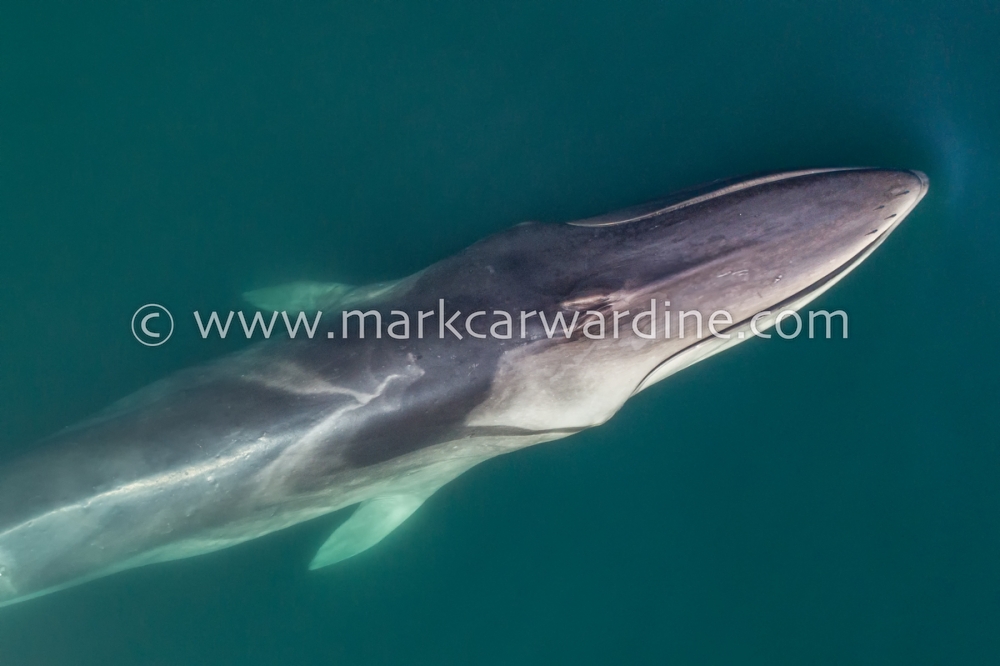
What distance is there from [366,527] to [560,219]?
522 centimetres

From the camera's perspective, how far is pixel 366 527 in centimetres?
1061

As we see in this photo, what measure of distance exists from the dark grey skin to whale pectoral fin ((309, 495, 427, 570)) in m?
1.93

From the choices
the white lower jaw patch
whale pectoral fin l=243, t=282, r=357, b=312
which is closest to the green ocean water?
whale pectoral fin l=243, t=282, r=357, b=312

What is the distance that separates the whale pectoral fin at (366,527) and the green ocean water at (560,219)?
1.77 ft

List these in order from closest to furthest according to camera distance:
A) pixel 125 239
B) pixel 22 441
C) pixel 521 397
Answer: pixel 521 397, pixel 22 441, pixel 125 239

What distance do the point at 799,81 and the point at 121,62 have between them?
10260mm

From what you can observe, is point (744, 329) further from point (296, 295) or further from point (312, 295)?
point (296, 295)

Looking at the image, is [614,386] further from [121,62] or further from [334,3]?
[121,62]

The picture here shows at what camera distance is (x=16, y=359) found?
11.0 metres

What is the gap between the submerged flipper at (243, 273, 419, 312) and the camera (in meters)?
9.41

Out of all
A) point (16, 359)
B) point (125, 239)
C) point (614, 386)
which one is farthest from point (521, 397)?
point (16, 359)

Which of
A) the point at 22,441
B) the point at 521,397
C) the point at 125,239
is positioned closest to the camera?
the point at 521,397

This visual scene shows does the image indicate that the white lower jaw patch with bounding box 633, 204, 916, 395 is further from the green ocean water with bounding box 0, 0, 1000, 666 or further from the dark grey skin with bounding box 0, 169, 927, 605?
the green ocean water with bounding box 0, 0, 1000, 666

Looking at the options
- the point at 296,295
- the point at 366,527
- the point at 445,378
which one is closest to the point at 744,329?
the point at 445,378
